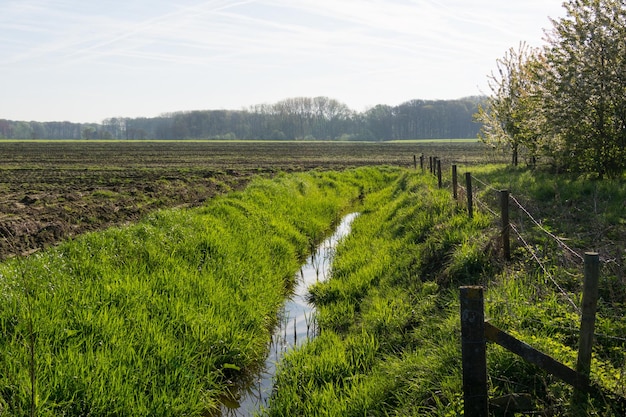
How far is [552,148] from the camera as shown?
58.5ft

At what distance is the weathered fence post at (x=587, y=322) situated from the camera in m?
3.51

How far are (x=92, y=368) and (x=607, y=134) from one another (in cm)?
1633

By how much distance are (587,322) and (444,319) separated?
2528 millimetres

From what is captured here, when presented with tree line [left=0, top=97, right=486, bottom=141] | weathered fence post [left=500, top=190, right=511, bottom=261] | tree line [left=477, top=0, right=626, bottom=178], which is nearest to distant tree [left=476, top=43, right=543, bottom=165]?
tree line [left=477, top=0, right=626, bottom=178]

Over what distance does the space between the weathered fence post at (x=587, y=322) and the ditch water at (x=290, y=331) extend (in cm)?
340

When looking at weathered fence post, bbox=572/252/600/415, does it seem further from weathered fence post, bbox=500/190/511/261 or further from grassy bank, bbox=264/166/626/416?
weathered fence post, bbox=500/190/511/261

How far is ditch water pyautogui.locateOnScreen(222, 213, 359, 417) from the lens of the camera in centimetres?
590

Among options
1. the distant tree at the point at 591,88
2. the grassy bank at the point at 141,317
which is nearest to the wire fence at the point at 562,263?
the grassy bank at the point at 141,317

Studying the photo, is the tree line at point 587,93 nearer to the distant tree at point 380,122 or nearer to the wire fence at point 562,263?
the wire fence at point 562,263

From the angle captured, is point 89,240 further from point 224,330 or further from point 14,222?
point 14,222

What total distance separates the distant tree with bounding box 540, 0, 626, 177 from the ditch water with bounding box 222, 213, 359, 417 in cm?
926

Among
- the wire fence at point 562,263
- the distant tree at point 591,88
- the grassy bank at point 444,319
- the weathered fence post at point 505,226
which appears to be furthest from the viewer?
the distant tree at point 591,88

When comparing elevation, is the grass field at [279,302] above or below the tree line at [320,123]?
below

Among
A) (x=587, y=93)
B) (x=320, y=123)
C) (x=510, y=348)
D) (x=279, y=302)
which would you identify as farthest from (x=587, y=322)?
(x=320, y=123)
